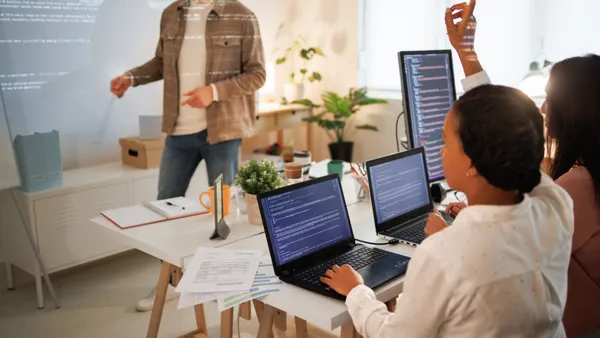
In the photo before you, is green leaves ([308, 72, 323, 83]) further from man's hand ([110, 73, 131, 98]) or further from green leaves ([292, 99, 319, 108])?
man's hand ([110, 73, 131, 98])

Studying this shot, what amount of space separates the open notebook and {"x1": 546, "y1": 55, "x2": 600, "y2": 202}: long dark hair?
128 centimetres

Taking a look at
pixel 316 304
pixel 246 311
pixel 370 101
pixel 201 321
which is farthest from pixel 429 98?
pixel 370 101

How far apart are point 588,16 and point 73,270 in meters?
3.55

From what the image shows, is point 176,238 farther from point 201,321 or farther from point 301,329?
point 201,321

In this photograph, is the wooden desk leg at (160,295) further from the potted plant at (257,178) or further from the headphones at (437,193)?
the headphones at (437,193)

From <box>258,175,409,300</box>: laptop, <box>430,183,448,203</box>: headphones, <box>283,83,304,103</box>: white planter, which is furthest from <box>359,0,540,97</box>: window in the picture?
<box>258,175,409,300</box>: laptop

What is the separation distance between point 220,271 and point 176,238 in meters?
0.37

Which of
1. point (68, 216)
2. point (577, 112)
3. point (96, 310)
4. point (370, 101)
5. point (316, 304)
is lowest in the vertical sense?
point (96, 310)

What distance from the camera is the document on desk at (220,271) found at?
1659 mm

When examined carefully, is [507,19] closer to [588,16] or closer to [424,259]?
[588,16]

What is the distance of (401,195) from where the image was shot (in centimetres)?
215

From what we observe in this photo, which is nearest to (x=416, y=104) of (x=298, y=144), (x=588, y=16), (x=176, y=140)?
(x=176, y=140)

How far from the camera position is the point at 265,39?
491 centimetres

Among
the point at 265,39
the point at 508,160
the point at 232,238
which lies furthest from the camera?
the point at 265,39
